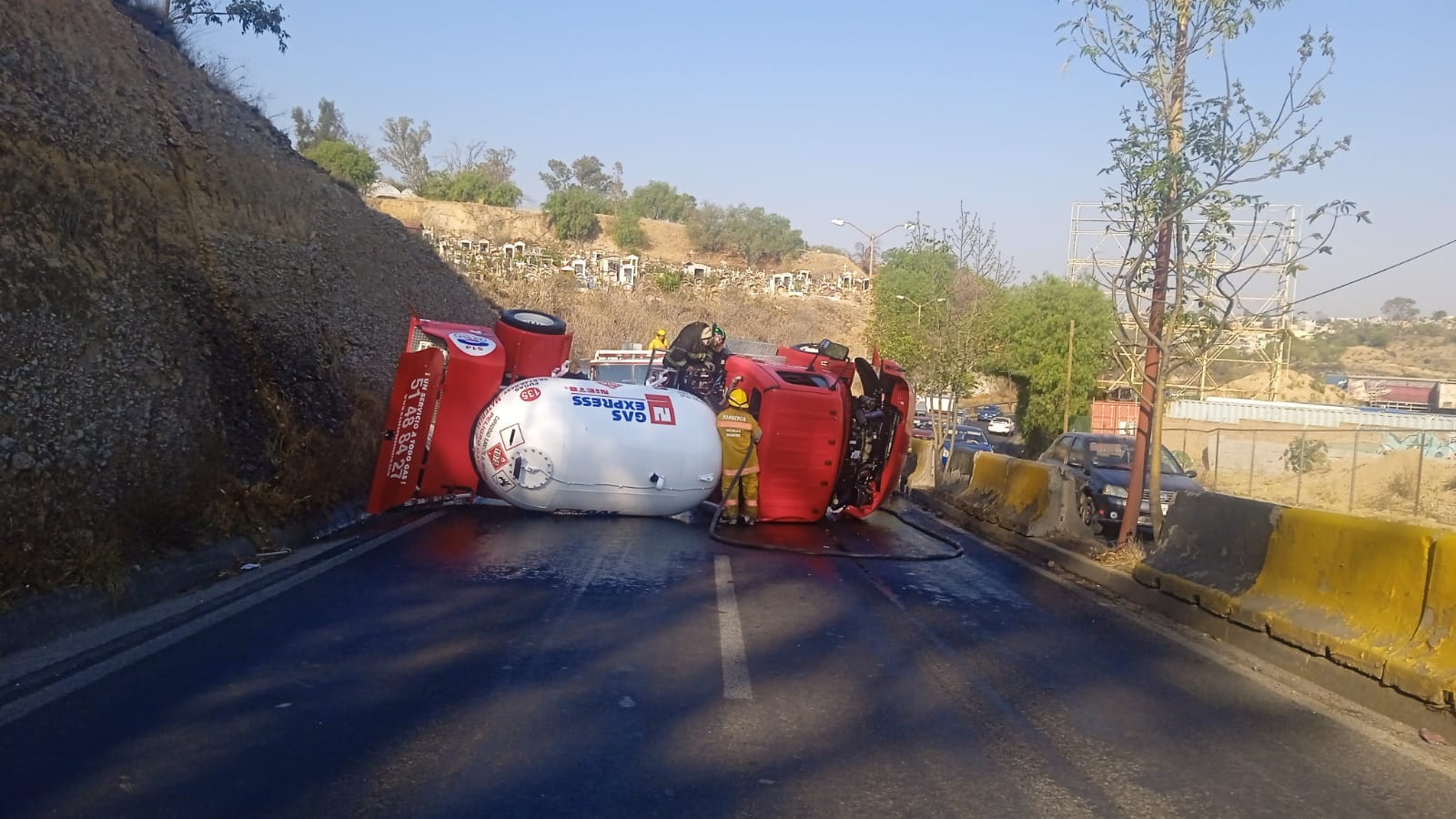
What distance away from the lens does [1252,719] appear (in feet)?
22.6

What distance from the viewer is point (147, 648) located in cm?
734

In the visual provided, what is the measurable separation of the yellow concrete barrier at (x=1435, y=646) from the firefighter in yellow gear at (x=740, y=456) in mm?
8367

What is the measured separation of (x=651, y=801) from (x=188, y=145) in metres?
15.2

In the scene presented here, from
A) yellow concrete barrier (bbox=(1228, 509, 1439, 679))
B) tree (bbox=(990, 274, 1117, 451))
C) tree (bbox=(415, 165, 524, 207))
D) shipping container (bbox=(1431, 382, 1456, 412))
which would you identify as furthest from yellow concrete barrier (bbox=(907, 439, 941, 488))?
tree (bbox=(415, 165, 524, 207))

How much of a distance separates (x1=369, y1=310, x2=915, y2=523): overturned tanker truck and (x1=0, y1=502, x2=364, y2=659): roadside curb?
1.94 m

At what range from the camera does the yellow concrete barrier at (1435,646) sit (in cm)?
670

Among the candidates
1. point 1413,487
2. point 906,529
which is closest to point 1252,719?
point 906,529

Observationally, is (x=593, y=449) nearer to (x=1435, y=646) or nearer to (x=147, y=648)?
(x=147, y=648)

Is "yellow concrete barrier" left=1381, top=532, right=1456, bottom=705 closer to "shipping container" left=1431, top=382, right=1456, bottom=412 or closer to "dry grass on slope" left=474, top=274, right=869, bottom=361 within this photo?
"dry grass on slope" left=474, top=274, right=869, bottom=361

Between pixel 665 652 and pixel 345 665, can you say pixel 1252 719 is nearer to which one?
pixel 665 652

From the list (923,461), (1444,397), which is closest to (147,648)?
(923,461)

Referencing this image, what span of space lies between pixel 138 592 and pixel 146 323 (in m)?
4.12

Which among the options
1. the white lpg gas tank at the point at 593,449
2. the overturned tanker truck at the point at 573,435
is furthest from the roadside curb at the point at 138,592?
the white lpg gas tank at the point at 593,449

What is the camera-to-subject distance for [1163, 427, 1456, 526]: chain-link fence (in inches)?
879
